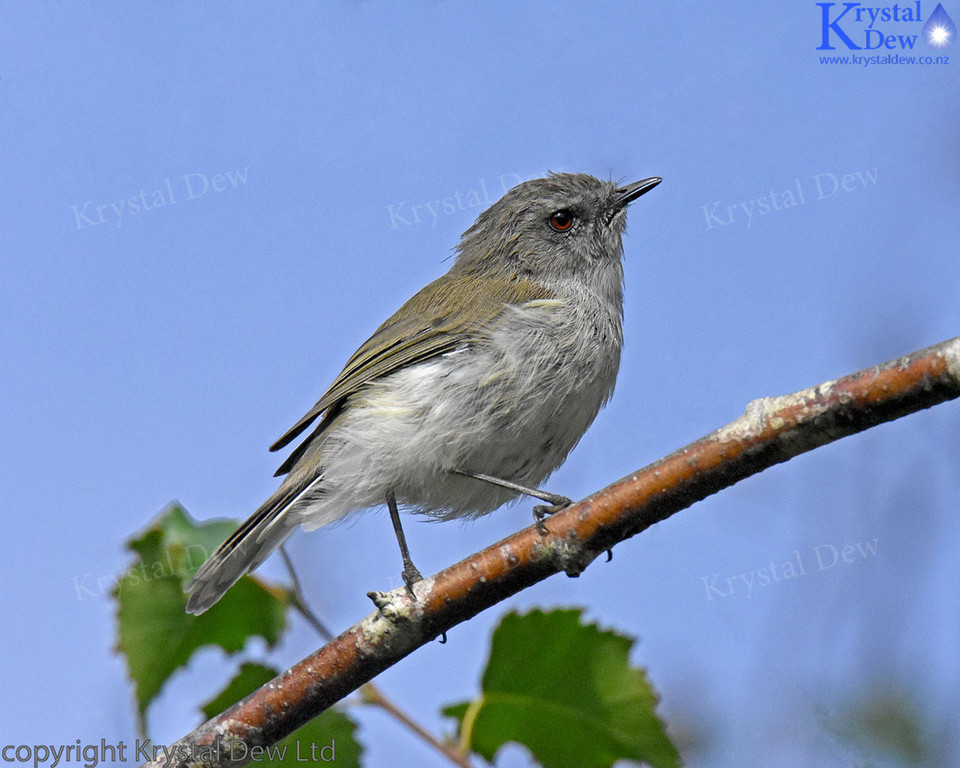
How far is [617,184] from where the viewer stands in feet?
14.6

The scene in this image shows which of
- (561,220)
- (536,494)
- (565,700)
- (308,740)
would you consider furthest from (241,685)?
(561,220)

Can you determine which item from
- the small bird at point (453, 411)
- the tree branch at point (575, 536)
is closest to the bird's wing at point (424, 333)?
the small bird at point (453, 411)

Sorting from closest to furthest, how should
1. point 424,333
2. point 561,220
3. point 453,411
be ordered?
1. point 453,411
2. point 424,333
3. point 561,220

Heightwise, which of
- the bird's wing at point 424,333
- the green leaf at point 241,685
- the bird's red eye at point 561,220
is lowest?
the green leaf at point 241,685

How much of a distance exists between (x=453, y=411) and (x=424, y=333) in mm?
447

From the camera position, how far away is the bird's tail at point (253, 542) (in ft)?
10.4

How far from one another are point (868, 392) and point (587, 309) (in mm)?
1942

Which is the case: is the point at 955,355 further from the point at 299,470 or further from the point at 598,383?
the point at 299,470

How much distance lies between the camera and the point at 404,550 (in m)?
3.22

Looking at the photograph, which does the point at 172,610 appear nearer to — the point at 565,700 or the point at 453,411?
the point at 565,700

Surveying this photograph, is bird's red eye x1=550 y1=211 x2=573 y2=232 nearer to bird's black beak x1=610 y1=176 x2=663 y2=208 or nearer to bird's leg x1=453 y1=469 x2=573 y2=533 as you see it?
bird's black beak x1=610 y1=176 x2=663 y2=208

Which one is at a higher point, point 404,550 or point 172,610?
point 404,550

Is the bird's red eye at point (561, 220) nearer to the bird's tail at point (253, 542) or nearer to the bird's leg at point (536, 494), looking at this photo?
the bird's leg at point (536, 494)

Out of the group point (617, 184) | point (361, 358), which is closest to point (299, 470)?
point (361, 358)
